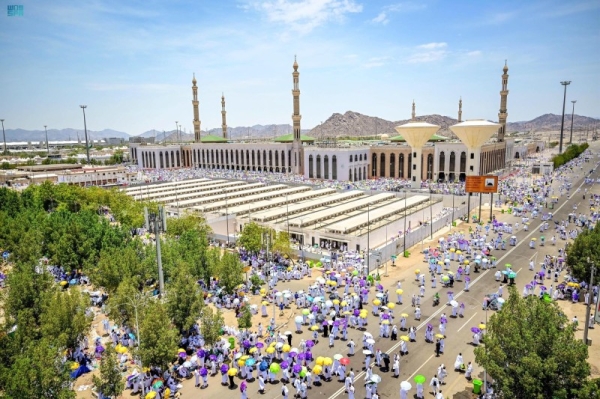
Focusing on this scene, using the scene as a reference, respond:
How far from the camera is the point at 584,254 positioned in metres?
24.0

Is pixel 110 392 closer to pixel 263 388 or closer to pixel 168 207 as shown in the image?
pixel 263 388

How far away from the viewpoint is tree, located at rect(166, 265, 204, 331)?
19.2 metres

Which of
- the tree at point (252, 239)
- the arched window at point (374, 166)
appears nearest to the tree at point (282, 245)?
the tree at point (252, 239)

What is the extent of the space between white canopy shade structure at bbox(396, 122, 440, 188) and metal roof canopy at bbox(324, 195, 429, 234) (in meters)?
10.9

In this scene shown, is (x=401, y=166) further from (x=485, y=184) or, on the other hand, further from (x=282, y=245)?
(x=282, y=245)

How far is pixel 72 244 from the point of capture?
92.7 ft

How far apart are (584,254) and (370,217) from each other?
65.2 ft

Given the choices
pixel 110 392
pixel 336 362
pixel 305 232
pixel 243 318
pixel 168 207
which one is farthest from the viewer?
pixel 168 207

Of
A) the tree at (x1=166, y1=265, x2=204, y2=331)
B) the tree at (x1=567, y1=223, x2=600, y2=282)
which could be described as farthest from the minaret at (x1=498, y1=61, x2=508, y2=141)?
the tree at (x1=166, y1=265, x2=204, y2=331)

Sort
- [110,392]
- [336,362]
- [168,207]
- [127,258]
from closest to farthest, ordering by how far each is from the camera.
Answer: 1. [110,392]
2. [336,362]
3. [127,258]
4. [168,207]

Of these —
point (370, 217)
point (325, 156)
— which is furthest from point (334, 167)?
point (370, 217)

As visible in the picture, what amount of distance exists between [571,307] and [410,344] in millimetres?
11221

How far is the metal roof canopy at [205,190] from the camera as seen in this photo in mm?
52781

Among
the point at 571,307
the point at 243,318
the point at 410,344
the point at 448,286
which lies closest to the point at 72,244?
the point at 243,318
